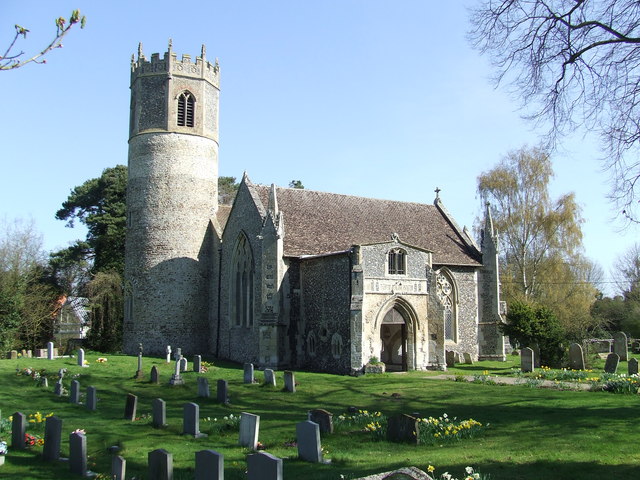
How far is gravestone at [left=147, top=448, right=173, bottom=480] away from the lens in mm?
8672

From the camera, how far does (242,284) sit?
30094mm

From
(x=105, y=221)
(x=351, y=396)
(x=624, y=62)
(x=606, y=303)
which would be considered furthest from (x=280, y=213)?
(x=606, y=303)

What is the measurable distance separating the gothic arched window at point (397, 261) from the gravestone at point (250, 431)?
14.4 metres

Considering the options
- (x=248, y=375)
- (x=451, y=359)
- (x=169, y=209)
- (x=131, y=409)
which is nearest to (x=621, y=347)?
(x=451, y=359)

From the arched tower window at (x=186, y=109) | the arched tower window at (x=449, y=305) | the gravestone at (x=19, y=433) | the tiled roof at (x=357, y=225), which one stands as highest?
the arched tower window at (x=186, y=109)

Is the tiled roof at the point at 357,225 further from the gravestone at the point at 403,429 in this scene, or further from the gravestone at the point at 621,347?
the gravestone at the point at 403,429

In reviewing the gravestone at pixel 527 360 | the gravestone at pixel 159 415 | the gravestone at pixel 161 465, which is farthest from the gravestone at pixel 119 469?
the gravestone at pixel 527 360

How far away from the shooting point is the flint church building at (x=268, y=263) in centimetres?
2567

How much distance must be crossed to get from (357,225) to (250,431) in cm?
1940

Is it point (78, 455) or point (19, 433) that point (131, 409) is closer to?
point (19, 433)

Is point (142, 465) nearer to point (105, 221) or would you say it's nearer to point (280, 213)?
point (280, 213)

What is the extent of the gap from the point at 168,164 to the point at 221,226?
175 inches

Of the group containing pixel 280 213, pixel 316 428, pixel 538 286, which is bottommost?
pixel 316 428

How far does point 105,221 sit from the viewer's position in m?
42.0
